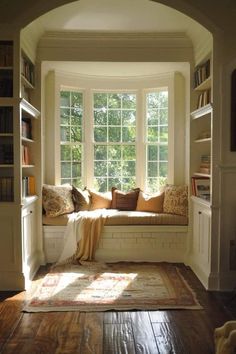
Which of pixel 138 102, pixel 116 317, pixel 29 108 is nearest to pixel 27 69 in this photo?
pixel 29 108

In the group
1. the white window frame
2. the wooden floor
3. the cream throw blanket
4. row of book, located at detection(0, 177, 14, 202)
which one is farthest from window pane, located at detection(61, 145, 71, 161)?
the wooden floor

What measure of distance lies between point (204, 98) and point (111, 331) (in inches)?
116

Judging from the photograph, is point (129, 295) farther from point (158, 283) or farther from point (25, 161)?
point (25, 161)

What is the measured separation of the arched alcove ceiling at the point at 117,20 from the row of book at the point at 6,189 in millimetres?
1632

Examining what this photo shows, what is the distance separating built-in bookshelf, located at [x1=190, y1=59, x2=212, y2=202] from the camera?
15.6 feet

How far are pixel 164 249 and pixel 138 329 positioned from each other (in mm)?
2180

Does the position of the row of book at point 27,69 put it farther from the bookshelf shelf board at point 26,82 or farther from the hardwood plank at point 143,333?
the hardwood plank at point 143,333

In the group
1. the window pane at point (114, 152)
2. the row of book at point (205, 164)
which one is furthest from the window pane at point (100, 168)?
the row of book at point (205, 164)

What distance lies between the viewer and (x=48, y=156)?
586 centimetres

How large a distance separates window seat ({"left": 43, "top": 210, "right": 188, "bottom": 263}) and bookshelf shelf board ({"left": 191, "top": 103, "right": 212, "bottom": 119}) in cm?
136

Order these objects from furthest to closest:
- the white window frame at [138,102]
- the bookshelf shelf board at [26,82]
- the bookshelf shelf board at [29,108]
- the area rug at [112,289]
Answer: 1. the white window frame at [138,102]
2. the bookshelf shelf board at [26,82]
3. the bookshelf shelf board at [29,108]
4. the area rug at [112,289]

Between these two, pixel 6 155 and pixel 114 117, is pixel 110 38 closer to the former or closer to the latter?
pixel 114 117

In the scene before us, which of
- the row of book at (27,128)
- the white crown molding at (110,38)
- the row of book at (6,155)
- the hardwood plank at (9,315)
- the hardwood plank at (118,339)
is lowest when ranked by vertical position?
the hardwood plank at (118,339)

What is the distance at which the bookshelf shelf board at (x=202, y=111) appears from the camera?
431 centimetres
